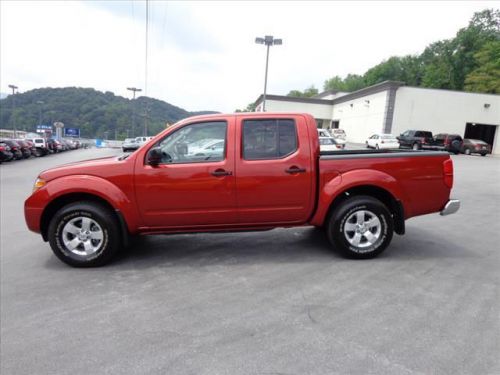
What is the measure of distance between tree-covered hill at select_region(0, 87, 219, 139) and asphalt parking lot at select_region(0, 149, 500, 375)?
7328cm

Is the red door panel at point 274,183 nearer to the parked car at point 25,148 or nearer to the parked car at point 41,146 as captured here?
the parked car at point 25,148

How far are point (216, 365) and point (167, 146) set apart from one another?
272 cm

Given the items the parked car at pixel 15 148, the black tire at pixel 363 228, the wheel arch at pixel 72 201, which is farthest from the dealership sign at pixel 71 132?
the black tire at pixel 363 228

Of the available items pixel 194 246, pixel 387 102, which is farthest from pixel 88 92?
pixel 194 246

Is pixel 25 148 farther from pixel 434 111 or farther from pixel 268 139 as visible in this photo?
pixel 434 111

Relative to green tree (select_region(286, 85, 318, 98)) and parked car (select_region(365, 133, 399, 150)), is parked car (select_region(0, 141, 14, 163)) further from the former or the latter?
green tree (select_region(286, 85, 318, 98))

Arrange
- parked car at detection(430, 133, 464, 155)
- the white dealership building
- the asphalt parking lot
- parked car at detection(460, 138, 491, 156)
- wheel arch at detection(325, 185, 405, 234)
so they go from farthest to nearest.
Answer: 1. the white dealership building
2. parked car at detection(460, 138, 491, 156)
3. parked car at detection(430, 133, 464, 155)
4. wheel arch at detection(325, 185, 405, 234)
5. the asphalt parking lot

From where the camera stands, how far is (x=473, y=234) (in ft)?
19.5

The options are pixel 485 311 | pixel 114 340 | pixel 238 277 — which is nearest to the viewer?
pixel 114 340

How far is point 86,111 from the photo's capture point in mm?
81375

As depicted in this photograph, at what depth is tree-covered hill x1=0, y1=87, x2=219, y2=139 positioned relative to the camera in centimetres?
7819

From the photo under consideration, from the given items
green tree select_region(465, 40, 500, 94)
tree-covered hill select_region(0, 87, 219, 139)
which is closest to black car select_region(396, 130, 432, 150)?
green tree select_region(465, 40, 500, 94)

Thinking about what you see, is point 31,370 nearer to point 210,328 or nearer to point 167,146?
point 210,328

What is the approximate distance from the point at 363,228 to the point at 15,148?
2453 centimetres
